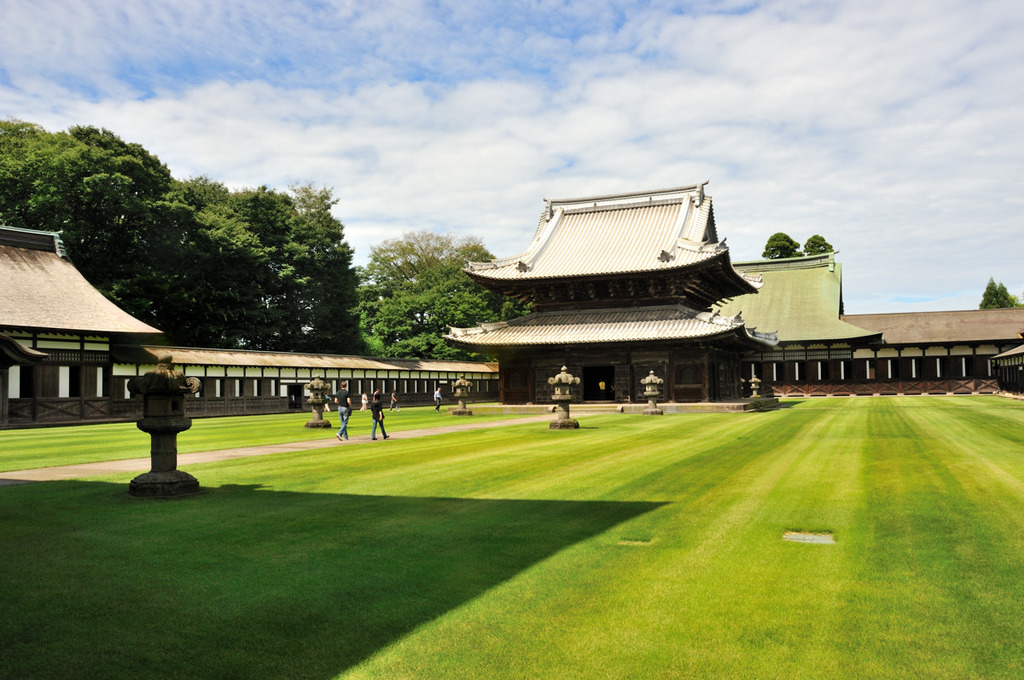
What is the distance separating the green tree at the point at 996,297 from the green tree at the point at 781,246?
28508 millimetres

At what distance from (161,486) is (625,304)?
3418 cm

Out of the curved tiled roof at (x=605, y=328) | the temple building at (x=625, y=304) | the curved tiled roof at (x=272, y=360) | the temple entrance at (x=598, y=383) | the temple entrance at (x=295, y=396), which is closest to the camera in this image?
the curved tiled roof at (x=272, y=360)

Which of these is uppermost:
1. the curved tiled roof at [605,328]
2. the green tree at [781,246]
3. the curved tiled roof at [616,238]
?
the green tree at [781,246]

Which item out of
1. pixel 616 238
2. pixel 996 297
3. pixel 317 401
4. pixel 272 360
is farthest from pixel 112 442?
pixel 996 297

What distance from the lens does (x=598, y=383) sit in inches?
1955

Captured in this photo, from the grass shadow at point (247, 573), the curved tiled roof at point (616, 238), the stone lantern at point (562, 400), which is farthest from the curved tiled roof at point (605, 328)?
the grass shadow at point (247, 573)

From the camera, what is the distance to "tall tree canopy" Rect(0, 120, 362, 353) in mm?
44250

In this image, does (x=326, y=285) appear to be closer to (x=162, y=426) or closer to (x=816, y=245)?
(x=162, y=426)

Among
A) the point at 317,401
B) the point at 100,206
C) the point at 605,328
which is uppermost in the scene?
the point at 100,206

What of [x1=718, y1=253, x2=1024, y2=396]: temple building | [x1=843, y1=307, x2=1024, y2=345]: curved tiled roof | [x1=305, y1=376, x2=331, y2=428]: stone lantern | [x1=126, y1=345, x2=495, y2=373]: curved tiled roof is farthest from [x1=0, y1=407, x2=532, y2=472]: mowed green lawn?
[x1=843, y1=307, x2=1024, y2=345]: curved tiled roof

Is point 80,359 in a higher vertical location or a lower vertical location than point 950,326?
lower

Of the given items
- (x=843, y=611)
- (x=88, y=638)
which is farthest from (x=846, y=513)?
(x=88, y=638)

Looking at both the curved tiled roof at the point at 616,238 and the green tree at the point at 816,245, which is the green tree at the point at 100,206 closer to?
the curved tiled roof at the point at 616,238

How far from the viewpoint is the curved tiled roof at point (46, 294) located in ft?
103
